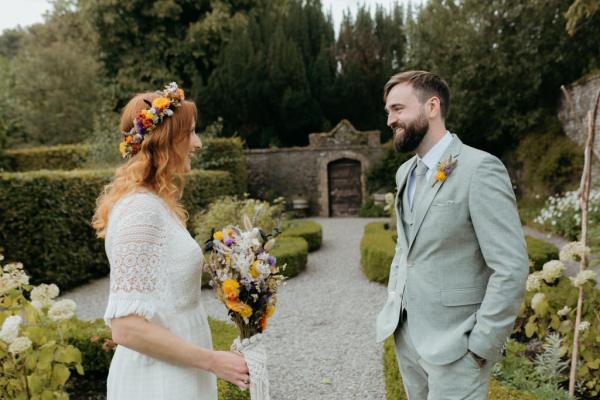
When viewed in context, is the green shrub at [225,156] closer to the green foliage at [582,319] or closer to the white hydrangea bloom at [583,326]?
the green foliage at [582,319]

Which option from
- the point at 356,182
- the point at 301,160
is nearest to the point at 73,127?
the point at 301,160

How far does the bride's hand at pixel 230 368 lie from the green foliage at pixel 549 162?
45.3 ft

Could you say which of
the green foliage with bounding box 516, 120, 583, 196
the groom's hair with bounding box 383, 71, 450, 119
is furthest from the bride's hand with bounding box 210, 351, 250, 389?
the green foliage with bounding box 516, 120, 583, 196

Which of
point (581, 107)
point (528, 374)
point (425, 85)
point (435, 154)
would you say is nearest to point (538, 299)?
point (528, 374)

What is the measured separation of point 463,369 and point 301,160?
18.6m

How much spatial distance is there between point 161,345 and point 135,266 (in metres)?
0.26

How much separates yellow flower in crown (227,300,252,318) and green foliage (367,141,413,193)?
17.7m

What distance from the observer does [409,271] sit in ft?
7.28

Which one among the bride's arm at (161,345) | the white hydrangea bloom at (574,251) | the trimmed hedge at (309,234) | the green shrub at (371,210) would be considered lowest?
the green shrub at (371,210)

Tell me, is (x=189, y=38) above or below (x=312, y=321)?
above

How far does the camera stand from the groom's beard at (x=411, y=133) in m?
2.21

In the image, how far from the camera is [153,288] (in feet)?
5.47

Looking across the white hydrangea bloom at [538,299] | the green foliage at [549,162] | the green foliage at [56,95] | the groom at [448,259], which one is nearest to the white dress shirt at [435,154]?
the groom at [448,259]

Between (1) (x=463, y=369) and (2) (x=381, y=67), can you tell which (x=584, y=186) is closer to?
(1) (x=463, y=369)
